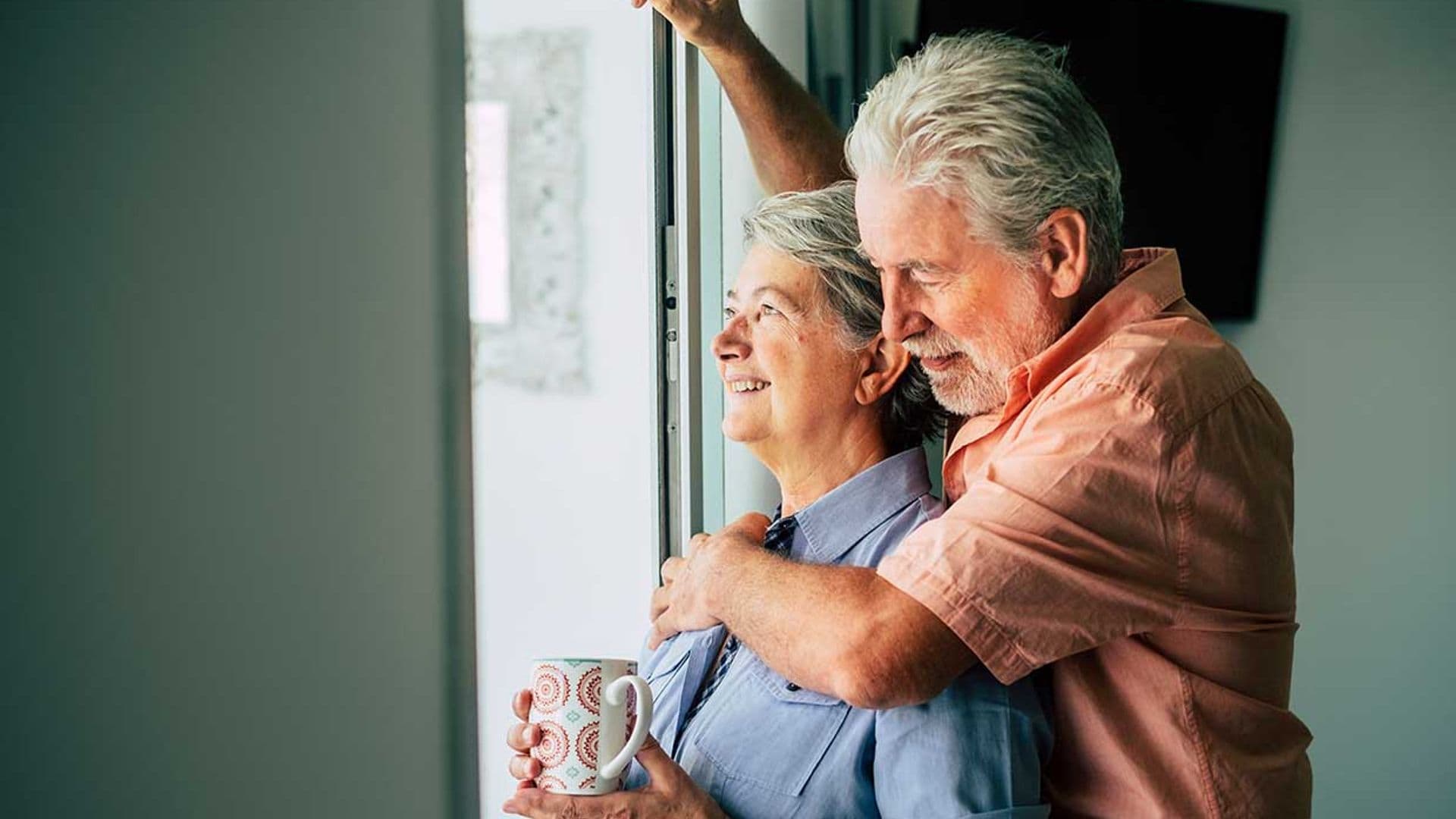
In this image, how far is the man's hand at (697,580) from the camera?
3.85 ft

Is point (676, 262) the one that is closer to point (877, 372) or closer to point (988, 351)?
point (877, 372)

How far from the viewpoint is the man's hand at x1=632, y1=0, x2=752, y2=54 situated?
4.89ft

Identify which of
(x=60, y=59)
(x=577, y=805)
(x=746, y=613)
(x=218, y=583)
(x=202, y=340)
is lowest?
(x=577, y=805)

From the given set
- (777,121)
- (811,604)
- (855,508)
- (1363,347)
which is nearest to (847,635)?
(811,604)

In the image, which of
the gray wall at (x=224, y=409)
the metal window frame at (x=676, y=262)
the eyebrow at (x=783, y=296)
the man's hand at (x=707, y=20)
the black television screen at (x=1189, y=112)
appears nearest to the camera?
the gray wall at (x=224, y=409)

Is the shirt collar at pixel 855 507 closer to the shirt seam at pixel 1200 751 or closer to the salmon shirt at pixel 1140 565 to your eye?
the salmon shirt at pixel 1140 565

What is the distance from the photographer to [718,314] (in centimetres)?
183

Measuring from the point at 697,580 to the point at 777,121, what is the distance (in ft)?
2.29

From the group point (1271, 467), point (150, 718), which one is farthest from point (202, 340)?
point (1271, 467)

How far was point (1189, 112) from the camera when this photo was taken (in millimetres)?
2611

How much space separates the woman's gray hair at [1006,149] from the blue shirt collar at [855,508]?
0.27m

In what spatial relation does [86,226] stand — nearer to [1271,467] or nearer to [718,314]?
[1271,467]

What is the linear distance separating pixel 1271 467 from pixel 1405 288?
7.09 feet

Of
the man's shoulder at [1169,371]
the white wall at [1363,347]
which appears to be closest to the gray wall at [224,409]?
the man's shoulder at [1169,371]
